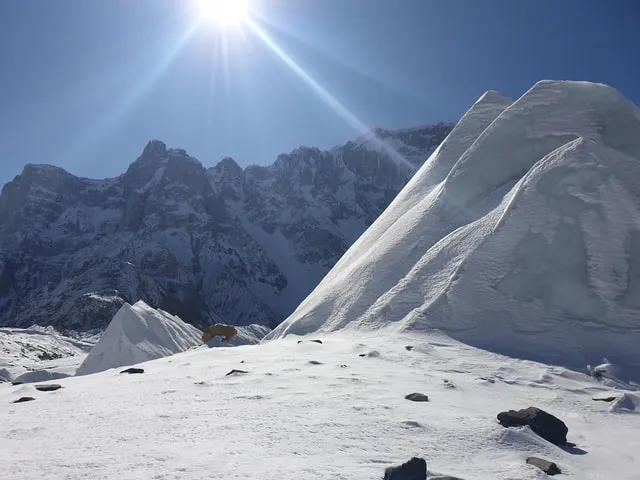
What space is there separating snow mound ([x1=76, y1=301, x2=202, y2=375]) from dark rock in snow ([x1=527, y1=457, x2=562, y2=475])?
37.6 meters

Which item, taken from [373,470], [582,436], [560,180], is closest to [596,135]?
[560,180]

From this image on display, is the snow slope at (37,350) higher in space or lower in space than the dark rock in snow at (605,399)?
lower

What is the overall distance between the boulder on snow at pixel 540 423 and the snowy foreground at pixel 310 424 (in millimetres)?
314

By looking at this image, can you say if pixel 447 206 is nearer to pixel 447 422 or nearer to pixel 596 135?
pixel 596 135

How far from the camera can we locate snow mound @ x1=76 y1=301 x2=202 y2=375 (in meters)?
41.3

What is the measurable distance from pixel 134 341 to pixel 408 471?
40.9m

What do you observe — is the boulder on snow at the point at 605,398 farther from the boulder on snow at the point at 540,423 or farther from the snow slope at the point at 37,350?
the snow slope at the point at 37,350

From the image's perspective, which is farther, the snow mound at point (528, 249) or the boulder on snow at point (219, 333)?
the boulder on snow at point (219, 333)

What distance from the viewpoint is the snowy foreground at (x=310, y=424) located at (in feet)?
25.8

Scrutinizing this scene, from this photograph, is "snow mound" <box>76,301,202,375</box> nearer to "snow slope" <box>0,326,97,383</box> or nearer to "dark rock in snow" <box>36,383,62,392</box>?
"snow slope" <box>0,326,97,383</box>

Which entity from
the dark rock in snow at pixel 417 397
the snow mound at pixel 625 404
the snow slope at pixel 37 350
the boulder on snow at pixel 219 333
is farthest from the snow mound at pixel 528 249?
the snow slope at pixel 37 350

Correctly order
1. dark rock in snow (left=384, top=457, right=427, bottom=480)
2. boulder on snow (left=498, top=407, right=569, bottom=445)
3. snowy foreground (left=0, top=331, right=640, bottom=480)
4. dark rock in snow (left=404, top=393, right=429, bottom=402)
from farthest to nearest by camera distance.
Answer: dark rock in snow (left=404, top=393, right=429, bottom=402), boulder on snow (left=498, top=407, right=569, bottom=445), snowy foreground (left=0, top=331, right=640, bottom=480), dark rock in snow (left=384, top=457, right=427, bottom=480)

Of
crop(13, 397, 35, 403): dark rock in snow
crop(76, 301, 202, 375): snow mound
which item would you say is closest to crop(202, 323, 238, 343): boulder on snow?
crop(76, 301, 202, 375): snow mound

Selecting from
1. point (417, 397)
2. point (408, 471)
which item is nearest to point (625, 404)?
point (417, 397)
